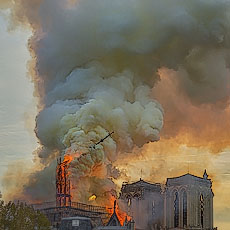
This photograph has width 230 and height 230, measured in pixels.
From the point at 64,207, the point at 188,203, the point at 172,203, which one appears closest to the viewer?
the point at 64,207

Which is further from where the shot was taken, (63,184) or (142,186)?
(142,186)

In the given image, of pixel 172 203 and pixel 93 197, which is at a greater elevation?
pixel 172 203

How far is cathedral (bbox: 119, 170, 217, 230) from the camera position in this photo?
127 meters

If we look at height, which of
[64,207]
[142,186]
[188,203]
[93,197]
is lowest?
[64,207]

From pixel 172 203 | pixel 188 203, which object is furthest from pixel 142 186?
pixel 188 203

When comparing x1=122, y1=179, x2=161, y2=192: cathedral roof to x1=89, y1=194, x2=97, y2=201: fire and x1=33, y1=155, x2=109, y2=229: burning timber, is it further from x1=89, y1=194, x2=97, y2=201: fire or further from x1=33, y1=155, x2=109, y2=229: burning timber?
x1=33, y1=155, x2=109, y2=229: burning timber

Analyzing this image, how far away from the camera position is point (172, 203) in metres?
130

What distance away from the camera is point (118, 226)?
4008 inches

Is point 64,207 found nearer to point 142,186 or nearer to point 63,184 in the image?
point 63,184

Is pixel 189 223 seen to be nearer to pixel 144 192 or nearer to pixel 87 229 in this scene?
pixel 144 192

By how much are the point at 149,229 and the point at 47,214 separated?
3162cm

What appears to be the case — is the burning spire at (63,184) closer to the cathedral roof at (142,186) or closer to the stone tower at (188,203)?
the cathedral roof at (142,186)

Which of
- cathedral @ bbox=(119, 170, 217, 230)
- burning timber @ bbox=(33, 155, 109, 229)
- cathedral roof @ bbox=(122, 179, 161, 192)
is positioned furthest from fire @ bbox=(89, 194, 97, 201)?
cathedral roof @ bbox=(122, 179, 161, 192)

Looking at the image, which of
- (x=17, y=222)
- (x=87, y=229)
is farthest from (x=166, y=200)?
(x=17, y=222)
